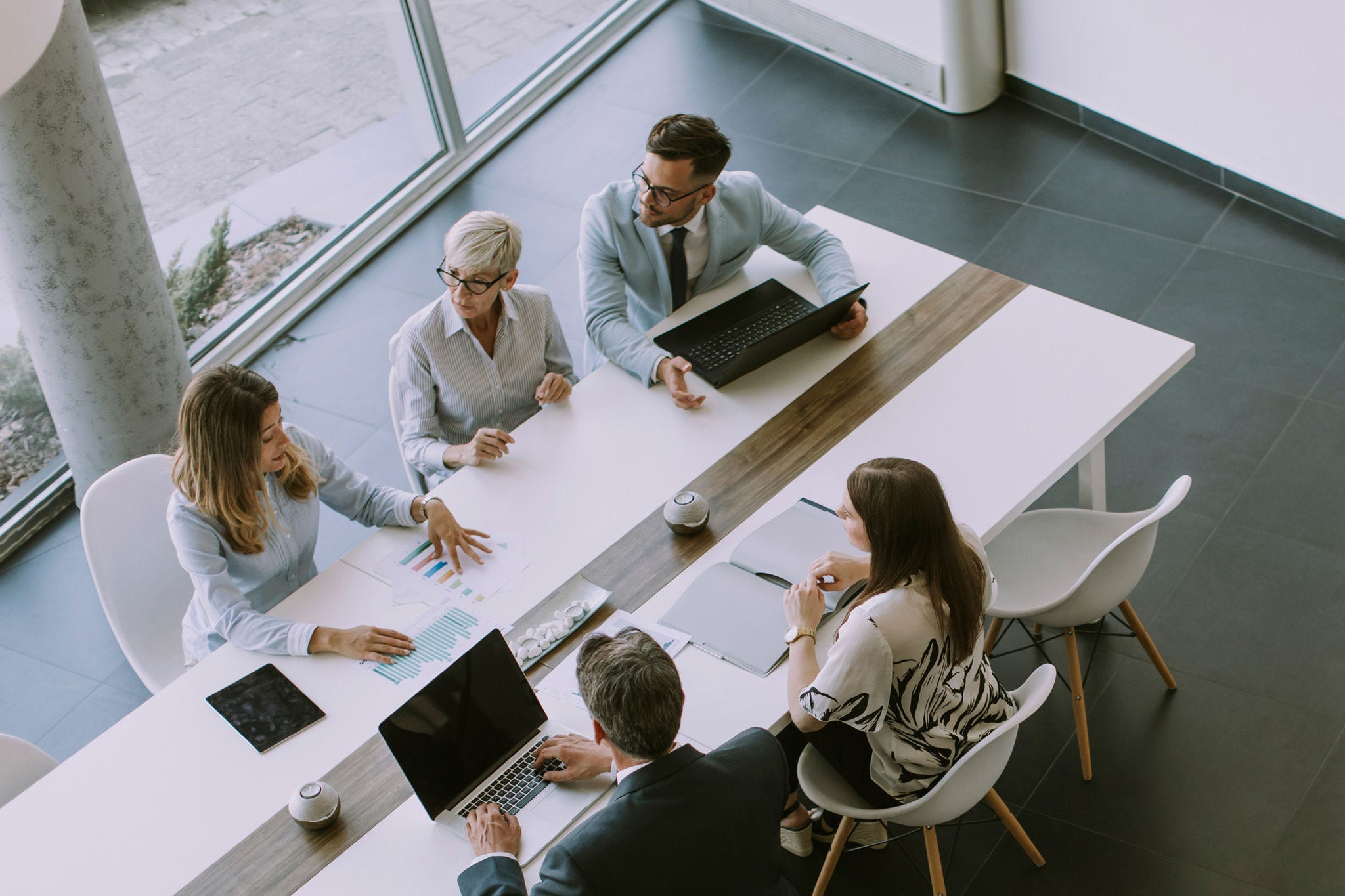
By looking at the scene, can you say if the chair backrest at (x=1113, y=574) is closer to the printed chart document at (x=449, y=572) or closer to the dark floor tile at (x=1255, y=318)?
the printed chart document at (x=449, y=572)

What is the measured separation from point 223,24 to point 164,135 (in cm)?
52

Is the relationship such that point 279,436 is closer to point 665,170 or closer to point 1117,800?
point 665,170

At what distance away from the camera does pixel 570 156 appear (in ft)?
20.0

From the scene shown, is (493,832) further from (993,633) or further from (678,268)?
(678,268)

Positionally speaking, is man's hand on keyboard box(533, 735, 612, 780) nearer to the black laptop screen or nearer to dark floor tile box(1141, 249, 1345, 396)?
the black laptop screen

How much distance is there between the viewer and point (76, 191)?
4004 millimetres

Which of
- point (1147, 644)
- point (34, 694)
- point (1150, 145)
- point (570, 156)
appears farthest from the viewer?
point (570, 156)

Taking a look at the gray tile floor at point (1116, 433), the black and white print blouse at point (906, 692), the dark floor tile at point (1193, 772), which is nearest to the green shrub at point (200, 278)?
the gray tile floor at point (1116, 433)

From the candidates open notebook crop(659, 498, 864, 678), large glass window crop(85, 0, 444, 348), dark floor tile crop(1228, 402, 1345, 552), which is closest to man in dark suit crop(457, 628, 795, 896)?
open notebook crop(659, 498, 864, 678)

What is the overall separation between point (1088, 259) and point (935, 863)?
296cm

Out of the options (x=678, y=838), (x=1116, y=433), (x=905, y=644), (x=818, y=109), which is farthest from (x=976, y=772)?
(x=818, y=109)

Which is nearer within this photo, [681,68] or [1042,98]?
[1042,98]

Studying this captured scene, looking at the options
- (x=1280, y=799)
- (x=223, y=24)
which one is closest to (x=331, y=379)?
(x=223, y=24)

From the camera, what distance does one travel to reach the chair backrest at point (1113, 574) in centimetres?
306
